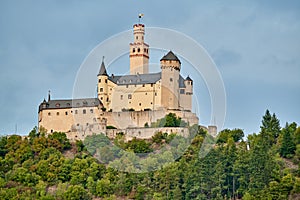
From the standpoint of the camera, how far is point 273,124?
107 metres

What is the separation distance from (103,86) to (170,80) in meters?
7.49

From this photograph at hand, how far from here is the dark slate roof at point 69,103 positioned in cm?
11094

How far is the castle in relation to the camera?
109 metres

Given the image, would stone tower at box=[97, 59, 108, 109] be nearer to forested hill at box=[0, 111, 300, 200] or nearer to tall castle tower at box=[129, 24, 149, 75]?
tall castle tower at box=[129, 24, 149, 75]

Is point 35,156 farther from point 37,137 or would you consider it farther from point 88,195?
point 88,195

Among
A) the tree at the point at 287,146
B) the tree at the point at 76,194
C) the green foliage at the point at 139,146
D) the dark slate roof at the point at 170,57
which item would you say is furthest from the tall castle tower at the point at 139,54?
the tree at the point at 76,194

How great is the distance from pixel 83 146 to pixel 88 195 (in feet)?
35.9

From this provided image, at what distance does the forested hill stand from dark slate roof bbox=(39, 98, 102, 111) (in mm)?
3265

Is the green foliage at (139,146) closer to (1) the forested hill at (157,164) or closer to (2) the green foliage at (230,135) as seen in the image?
(1) the forested hill at (157,164)

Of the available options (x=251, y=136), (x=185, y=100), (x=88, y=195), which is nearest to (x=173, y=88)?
(x=185, y=100)

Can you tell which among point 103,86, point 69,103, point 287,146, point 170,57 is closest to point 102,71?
point 103,86

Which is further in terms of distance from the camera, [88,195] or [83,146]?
[83,146]

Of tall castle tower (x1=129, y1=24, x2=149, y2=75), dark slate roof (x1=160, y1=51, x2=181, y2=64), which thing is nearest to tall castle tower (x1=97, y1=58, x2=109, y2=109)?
tall castle tower (x1=129, y1=24, x2=149, y2=75)

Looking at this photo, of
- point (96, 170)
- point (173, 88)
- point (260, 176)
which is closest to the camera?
point (260, 176)
